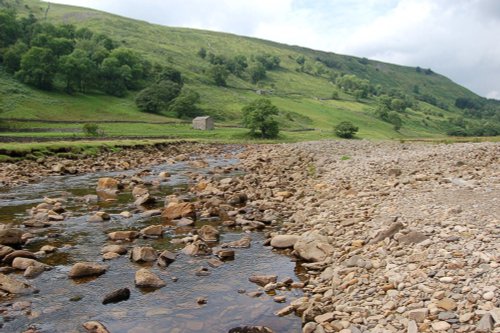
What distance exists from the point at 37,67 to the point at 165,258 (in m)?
114

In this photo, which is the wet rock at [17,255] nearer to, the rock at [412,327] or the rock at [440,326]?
the rock at [412,327]

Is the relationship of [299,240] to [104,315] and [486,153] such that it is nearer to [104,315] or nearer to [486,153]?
[104,315]

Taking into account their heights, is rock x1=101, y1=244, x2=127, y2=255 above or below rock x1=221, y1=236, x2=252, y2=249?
below

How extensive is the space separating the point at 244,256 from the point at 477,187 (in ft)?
39.1

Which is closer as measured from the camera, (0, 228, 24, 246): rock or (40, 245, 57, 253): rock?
(40, 245, 57, 253): rock

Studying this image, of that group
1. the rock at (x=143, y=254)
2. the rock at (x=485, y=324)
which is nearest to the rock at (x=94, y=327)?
the rock at (x=143, y=254)

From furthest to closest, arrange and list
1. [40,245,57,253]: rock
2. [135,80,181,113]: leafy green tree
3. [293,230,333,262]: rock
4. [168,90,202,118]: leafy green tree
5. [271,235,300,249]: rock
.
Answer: [168,90,202,118]: leafy green tree < [135,80,181,113]: leafy green tree < [271,235,300,249]: rock < [40,245,57,253]: rock < [293,230,333,262]: rock

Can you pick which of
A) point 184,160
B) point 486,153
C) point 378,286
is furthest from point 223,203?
point 184,160

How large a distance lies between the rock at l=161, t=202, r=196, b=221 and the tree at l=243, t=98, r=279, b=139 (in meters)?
84.1

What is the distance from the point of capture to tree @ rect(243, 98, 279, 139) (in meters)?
107

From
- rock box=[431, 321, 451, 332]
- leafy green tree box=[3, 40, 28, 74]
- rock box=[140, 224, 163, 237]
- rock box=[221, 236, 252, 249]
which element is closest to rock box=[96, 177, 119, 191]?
rock box=[140, 224, 163, 237]

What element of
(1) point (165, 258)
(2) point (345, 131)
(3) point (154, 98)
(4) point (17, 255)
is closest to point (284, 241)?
(1) point (165, 258)

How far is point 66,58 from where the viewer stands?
11750 cm

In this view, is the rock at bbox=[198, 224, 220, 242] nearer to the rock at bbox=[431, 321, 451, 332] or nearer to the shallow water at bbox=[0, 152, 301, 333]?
the shallow water at bbox=[0, 152, 301, 333]
